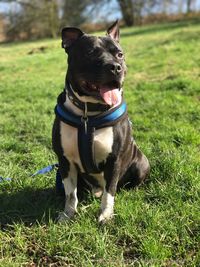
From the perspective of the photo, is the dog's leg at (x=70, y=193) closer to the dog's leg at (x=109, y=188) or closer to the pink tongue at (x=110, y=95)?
the dog's leg at (x=109, y=188)

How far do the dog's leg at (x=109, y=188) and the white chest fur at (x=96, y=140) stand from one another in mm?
93

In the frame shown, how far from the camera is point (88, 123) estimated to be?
136 inches

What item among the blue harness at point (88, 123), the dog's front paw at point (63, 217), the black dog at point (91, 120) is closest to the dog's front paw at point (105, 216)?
the black dog at point (91, 120)

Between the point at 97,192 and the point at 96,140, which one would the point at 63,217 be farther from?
the point at 96,140

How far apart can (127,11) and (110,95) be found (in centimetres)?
2572

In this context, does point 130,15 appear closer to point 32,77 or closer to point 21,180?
point 32,77

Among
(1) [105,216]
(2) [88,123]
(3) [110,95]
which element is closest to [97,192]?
(1) [105,216]

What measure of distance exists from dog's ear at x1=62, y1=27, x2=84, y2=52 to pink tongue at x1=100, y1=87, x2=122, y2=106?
1.77 ft

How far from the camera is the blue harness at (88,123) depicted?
3426 millimetres

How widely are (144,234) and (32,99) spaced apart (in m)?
5.22

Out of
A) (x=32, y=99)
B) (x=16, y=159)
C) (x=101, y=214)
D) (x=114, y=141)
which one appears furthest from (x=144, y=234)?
(x=32, y=99)

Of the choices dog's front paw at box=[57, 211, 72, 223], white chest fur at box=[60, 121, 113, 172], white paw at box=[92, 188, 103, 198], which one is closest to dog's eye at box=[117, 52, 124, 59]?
white chest fur at box=[60, 121, 113, 172]

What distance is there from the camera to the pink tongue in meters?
3.30

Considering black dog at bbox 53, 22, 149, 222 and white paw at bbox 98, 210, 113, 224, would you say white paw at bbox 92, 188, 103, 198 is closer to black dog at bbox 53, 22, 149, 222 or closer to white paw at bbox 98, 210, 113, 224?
black dog at bbox 53, 22, 149, 222
